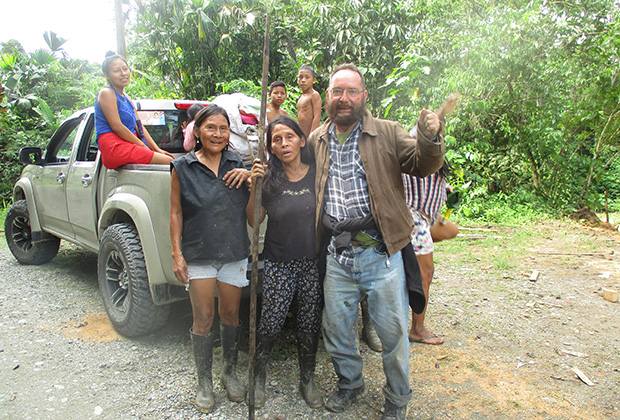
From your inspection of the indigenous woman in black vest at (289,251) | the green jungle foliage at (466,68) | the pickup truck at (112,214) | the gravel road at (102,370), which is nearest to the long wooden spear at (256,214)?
the indigenous woman in black vest at (289,251)

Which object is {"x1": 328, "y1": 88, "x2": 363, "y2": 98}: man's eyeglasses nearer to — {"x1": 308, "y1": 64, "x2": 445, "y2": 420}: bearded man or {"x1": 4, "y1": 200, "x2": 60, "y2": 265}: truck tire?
{"x1": 308, "y1": 64, "x2": 445, "y2": 420}: bearded man

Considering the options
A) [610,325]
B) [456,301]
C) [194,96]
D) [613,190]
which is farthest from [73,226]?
[613,190]

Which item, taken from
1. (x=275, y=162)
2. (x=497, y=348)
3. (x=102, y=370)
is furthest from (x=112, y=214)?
(x=497, y=348)

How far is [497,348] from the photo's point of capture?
139 inches

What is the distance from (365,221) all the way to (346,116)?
0.61 m

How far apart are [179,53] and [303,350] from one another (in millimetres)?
9852

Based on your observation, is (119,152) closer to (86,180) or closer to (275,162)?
(86,180)

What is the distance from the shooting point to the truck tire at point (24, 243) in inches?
225

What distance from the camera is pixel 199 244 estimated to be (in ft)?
8.58

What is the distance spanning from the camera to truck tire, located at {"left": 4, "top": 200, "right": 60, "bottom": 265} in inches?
225

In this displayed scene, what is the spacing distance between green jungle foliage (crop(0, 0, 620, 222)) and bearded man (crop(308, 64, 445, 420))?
525 cm

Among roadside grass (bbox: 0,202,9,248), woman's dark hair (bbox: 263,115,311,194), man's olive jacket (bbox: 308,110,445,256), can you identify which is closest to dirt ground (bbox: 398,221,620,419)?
man's olive jacket (bbox: 308,110,445,256)

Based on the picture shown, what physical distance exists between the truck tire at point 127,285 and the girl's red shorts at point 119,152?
516mm

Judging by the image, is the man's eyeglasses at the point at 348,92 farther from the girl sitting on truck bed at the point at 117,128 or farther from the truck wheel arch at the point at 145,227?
the girl sitting on truck bed at the point at 117,128
